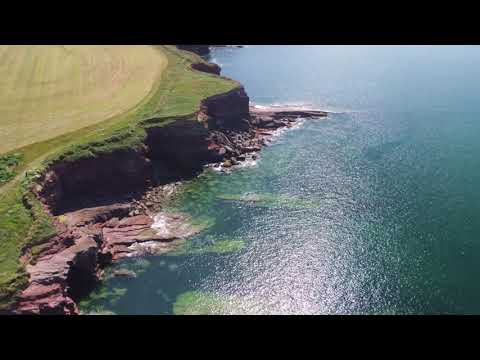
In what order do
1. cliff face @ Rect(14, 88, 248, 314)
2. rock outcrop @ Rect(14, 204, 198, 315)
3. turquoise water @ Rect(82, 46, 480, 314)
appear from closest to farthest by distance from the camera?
rock outcrop @ Rect(14, 204, 198, 315), cliff face @ Rect(14, 88, 248, 314), turquoise water @ Rect(82, 46, 480, 314)

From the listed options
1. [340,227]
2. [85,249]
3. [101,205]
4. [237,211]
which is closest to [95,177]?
[101,205]

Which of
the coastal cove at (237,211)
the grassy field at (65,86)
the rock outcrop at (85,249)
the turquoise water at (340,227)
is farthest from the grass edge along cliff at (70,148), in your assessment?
the turquoise water at (340,227)

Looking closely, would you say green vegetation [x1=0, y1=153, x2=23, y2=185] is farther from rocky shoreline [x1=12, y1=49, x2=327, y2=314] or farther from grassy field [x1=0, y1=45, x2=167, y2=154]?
rocky shoreline [x1=12, y1=49, x2=327, y2=314]

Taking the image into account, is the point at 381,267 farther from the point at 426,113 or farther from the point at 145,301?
the point at 426,113

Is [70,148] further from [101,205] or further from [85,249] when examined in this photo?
[85,249]

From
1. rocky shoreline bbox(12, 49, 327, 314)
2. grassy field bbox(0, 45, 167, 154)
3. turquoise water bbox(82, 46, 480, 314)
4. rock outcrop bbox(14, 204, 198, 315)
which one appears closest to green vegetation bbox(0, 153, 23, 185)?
grassy field bbox(0, 45, 167, 154)

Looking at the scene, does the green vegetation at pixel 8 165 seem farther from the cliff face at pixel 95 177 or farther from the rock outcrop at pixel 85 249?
the rock outcrop at pixel 85 249

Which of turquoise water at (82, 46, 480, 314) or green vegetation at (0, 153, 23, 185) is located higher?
green vegetation at (0, 153, 23, 185)
